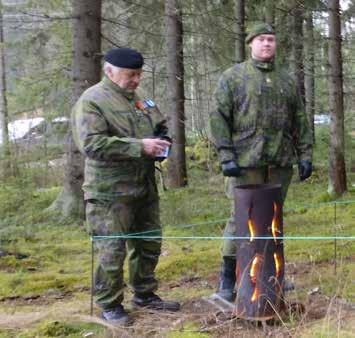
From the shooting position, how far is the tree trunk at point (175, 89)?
41.2ft

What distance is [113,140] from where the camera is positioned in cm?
381

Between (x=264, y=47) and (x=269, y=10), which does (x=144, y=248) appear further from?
(x=269, y=10)

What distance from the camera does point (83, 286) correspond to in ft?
17.4

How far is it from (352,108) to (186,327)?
17.8m

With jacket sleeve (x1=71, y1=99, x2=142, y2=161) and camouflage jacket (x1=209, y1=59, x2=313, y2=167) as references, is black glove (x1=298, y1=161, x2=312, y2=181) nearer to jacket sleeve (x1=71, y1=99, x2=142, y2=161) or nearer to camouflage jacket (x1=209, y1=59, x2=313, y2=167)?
camouflage jacket (x1=209, y1=59, x2=313, y2=167)

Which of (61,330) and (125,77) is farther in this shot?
(125,77)

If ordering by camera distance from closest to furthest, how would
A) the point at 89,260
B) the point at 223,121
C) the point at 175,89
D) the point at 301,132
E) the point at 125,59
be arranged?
the point at 125,59, the point at 223,121, the point at 301,132, the point at 89,260, the point at 175,89

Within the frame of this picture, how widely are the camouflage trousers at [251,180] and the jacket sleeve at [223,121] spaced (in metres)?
0.20

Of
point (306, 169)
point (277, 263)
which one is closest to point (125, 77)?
point (306, 169)

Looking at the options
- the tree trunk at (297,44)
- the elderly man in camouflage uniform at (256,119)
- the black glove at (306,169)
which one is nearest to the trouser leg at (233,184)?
the elderly man in camouflage uniform at (256,119)

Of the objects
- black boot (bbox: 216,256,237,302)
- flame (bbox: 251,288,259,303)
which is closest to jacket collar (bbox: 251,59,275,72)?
black boot (bbox: 216,256,237,302)

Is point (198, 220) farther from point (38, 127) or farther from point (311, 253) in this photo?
point (38, 127)

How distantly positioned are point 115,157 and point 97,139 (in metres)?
0.17

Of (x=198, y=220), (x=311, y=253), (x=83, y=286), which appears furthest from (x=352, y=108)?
(x=83, y=286)
